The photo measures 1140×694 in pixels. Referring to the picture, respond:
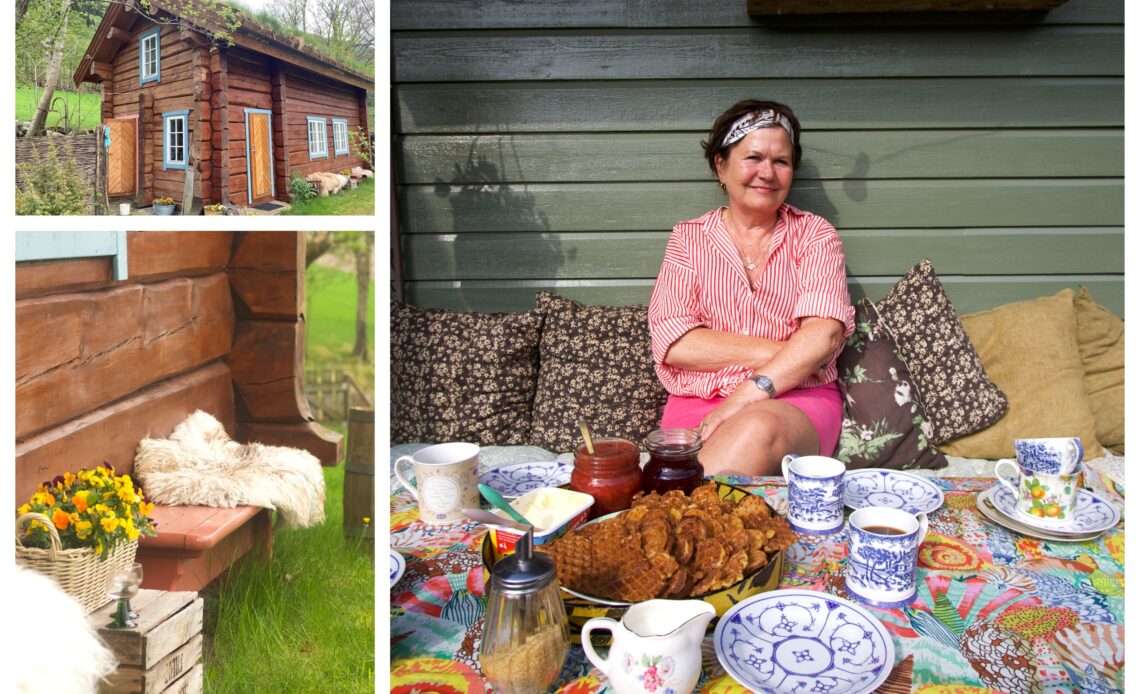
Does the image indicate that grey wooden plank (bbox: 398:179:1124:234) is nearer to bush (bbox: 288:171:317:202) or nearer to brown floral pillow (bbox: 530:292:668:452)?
brown floral pillow (bbox: 530:292:668:452)

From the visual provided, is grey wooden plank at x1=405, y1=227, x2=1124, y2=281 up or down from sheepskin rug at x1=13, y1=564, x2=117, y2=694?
up

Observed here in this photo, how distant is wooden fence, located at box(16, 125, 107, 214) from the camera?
0.82 metres

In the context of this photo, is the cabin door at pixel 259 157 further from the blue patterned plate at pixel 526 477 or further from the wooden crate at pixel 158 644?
the blue patterned plate at pixel 526 477

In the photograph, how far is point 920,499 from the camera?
4.59ft

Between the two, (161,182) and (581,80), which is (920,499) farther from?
(581,80)

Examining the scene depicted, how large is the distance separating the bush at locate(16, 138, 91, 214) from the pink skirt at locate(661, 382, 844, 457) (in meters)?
1.63

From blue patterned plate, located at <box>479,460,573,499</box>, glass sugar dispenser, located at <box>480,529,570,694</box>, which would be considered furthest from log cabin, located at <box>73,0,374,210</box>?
blue patterned plate, located at <box>479,460,573,499</box>

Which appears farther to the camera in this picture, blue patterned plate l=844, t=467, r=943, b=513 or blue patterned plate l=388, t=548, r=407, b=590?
blue patterned plate l=844, t=467, r=943, b=513

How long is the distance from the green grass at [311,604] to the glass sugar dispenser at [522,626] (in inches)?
5.8

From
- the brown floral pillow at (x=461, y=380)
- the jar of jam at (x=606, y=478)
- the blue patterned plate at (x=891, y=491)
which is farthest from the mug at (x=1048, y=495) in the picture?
the brown floral pillow at (x=461, y=380)

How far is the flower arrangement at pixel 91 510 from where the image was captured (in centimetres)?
82

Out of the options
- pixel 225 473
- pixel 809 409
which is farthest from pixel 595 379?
pixel 225 473

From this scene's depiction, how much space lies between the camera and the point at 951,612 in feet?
3.34

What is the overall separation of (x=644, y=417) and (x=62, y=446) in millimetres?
1794
